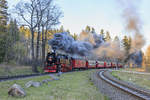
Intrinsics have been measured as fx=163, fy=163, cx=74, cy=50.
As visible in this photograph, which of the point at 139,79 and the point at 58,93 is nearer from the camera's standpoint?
the point at 58,93

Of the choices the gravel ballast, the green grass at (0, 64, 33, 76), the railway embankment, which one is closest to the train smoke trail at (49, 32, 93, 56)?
the green grass at (0, 64, 33, 76)

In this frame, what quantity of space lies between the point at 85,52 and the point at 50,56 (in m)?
10.0

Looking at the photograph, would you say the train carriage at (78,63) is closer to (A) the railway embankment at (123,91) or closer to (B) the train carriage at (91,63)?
(B) the train carriage at (91,63)

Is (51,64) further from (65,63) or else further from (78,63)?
(78,63)

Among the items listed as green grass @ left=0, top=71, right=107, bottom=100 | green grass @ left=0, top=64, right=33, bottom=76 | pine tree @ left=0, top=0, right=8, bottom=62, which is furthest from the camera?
pine tree @ left=0, top=0, right=8, bottom=62

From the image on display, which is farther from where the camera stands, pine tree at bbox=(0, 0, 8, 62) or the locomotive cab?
pine tree at bbox=(0, 0, 8, 62)

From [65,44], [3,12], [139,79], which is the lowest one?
[139,79]

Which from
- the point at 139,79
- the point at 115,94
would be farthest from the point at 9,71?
the point at 115,94

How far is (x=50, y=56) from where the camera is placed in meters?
25.3

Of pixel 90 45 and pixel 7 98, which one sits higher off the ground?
pixel 90 45

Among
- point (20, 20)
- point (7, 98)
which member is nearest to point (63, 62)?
point (20, 20)

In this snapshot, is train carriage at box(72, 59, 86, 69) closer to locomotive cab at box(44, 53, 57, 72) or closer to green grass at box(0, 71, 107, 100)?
locomotive cab at box(44, 53, 57, 72)

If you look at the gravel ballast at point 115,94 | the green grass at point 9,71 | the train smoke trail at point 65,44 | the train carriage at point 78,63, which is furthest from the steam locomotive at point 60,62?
the gravel ballast at point 115,94

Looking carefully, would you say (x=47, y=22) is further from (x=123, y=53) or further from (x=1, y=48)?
(x=123, y=53)
